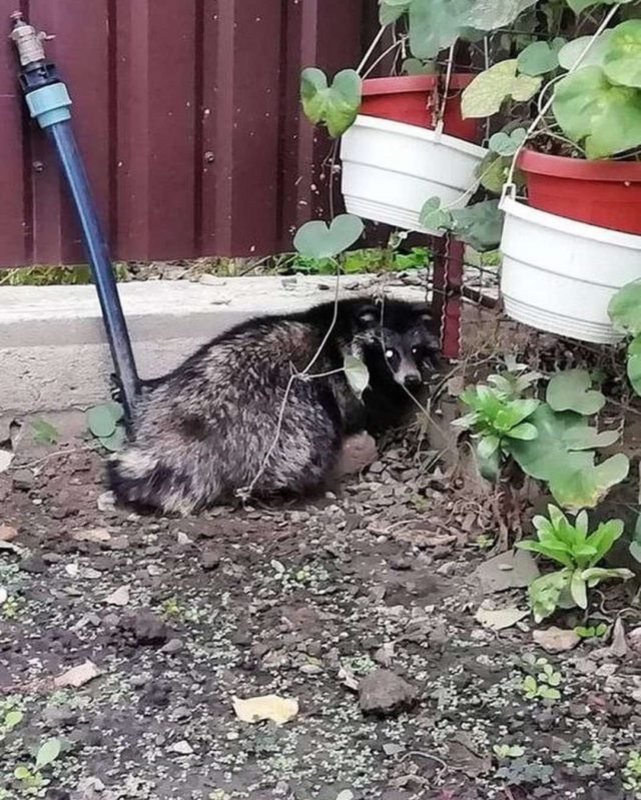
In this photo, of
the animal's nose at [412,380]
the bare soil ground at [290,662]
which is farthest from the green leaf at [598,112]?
the animal's nose at [412,380]

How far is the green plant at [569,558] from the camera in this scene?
289cm

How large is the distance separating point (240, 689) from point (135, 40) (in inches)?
82.1

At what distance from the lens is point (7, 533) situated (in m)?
3.47

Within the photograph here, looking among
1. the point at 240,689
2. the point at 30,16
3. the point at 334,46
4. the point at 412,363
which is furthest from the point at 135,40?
the point at 240,689

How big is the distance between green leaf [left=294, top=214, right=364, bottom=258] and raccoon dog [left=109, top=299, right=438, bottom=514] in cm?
57

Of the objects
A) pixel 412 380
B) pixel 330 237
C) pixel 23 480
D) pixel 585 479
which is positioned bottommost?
pixel 23 480

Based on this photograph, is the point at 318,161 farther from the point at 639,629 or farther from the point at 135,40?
the point at 639,629

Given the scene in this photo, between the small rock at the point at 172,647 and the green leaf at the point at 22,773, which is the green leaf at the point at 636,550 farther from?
the green leaf at the point at 22,773

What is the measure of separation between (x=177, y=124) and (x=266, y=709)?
2.04 meters

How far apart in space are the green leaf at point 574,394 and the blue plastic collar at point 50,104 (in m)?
1.69

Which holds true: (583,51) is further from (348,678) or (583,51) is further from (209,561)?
(209,561)

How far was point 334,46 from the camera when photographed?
4090 mm

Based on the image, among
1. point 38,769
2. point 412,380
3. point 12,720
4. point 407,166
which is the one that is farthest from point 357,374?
point 38,769

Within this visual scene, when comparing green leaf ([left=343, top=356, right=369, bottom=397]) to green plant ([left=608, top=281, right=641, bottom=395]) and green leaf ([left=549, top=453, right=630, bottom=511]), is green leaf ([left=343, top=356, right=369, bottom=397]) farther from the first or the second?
green plant ([left=608, top=281, right=641, bottom=395])
